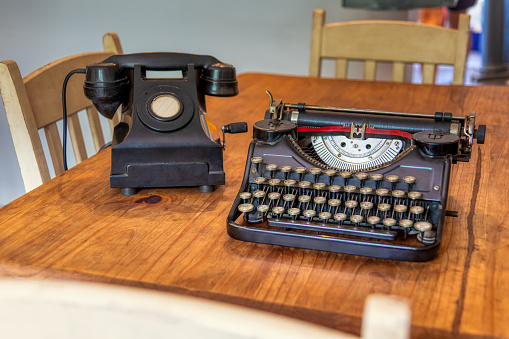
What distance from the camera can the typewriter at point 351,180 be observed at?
0.78 metres

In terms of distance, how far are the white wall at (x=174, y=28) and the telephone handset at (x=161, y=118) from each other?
1884mm

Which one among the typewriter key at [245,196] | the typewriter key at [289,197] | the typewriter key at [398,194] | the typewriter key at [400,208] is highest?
the typewriter key at [398,194]

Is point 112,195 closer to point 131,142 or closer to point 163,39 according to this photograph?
point 131,142

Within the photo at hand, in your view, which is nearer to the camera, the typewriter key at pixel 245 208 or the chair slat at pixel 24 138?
the typewriter key at pixel 245 208

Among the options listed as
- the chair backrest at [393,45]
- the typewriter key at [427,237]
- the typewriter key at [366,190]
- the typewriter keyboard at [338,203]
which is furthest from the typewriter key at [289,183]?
the chair backrest at [393,45]

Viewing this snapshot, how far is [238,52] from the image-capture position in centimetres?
296

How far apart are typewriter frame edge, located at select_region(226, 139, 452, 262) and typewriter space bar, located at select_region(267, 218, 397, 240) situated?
0.07ft

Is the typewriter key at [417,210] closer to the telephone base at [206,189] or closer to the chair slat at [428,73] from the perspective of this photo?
the telephone base at [206,189]

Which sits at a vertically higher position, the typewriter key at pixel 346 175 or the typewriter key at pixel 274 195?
the typewriter key at pixel 346 175

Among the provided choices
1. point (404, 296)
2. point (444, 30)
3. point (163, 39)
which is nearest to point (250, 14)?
point (163, 39)

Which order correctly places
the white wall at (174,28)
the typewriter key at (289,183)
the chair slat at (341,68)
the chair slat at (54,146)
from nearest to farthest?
the typewriter key at (289,183)
the chair slat at (54,146)
the chair slat at (341,68)
the white wall at (174,28)

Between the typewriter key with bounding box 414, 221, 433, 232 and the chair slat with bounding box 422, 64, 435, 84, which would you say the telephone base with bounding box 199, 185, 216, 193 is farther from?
the chair slat with bounding box 422, 64, 435, 84

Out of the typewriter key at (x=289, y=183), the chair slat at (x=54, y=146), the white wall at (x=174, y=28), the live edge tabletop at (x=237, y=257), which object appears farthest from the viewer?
the white wall at (x=174, y=28)

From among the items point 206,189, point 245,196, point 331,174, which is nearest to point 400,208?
point 331,174
